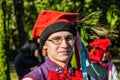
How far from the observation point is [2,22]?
452 inches

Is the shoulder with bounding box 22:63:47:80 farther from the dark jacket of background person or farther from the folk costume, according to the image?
the dark jacket of background person

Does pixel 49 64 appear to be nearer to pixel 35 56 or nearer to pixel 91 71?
pixel 91 71

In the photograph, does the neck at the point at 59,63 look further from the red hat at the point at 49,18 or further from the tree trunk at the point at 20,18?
the tree trunk at the point at 20,18

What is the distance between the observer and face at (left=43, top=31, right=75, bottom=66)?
11.7ft

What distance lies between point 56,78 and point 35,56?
661 centimetres

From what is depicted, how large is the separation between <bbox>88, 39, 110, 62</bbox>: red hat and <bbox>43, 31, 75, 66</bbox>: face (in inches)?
152

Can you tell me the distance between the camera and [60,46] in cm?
358

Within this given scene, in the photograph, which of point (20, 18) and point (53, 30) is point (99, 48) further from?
point (20, 18)

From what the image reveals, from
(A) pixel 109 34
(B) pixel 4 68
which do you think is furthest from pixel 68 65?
(B) pixel 4 68

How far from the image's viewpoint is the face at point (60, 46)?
3.56m

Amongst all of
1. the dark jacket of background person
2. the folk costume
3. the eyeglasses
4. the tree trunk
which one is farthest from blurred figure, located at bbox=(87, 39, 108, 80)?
the tree trunk

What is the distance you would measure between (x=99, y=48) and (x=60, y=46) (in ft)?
14.6

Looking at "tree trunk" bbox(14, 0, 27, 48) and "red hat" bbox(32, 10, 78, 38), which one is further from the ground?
"red hat" bbox(32, 10, 78, 38)

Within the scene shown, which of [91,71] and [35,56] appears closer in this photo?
[91,71]
